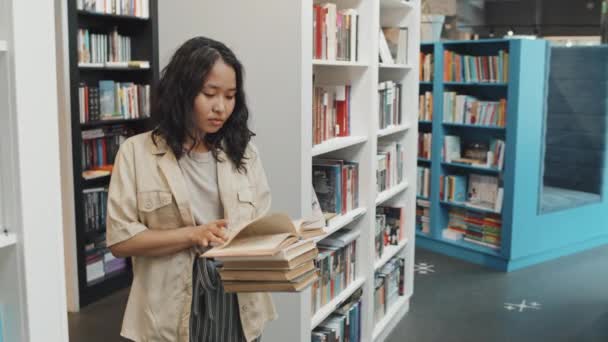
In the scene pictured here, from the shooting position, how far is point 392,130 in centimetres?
373

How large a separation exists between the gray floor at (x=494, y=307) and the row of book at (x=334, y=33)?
1821mm

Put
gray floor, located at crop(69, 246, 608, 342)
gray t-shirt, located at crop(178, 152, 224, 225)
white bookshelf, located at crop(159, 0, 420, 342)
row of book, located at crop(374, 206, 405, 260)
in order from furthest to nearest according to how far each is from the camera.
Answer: gray floor, located at crop(69, 246, 608, 342) < row of book, located at crop(374, 206, 405, 260) < white bookshelf, located at crop(159, 0, 420, 342) < gray t-shirt, located at crop(178, 152, 224, 225)

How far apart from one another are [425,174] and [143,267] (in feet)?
14.7

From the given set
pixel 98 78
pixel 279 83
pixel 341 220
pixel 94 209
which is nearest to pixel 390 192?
pixel 341 220

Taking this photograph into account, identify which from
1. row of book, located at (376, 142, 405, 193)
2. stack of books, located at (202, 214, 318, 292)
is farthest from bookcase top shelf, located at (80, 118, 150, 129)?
stack of books, located at (202, 214, 318, 292)

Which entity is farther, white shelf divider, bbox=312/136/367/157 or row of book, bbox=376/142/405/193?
row of book, bbox=376/142/405/193

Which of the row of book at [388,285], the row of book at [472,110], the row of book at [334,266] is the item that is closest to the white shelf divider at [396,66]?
the row of book at [334,266]

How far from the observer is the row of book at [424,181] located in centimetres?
589

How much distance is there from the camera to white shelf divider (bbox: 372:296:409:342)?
12.1 feet

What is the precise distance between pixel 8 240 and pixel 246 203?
0.71 metres

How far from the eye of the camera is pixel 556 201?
18.2 feet

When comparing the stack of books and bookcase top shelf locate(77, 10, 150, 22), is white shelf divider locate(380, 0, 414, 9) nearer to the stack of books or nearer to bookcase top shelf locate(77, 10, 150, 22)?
bookcase top shelf locate(77, 10, 150, 22)

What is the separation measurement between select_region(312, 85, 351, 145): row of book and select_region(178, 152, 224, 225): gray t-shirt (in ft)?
3.62

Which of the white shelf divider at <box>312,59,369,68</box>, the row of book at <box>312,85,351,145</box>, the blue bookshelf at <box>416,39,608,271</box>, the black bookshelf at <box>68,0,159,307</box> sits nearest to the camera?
the white shelf divider at <box>312,59,369,68</box>
